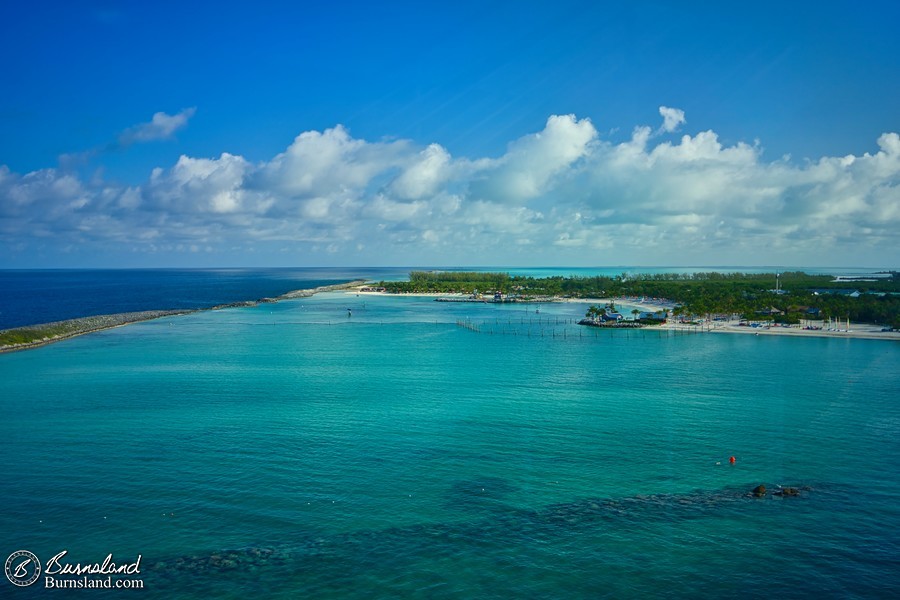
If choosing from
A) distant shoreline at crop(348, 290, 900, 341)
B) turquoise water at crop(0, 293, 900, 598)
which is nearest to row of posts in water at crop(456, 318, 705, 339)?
distant shoreline at crop(348, 290, 900, 341)

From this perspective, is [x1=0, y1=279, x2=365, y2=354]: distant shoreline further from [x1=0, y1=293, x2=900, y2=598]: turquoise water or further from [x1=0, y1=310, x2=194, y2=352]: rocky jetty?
[x1=0, y1=293, x2=900, y2=598]: turquoise water

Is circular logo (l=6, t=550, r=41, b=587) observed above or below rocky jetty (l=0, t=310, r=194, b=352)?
below

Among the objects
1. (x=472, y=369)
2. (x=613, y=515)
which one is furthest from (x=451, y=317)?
(x=613, y=515)

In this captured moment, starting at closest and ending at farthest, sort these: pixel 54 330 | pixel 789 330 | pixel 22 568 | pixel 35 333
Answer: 1. pixel 22 568
2. pixel 35 333
3. pixel 54 330
4. pixel 789 330

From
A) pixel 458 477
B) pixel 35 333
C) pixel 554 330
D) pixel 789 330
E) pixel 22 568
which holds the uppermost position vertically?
pixel 789 330

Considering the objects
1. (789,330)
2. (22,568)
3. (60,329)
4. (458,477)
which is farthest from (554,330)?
(22,568)

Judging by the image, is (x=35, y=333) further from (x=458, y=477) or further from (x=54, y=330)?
(x=458, y=477)
